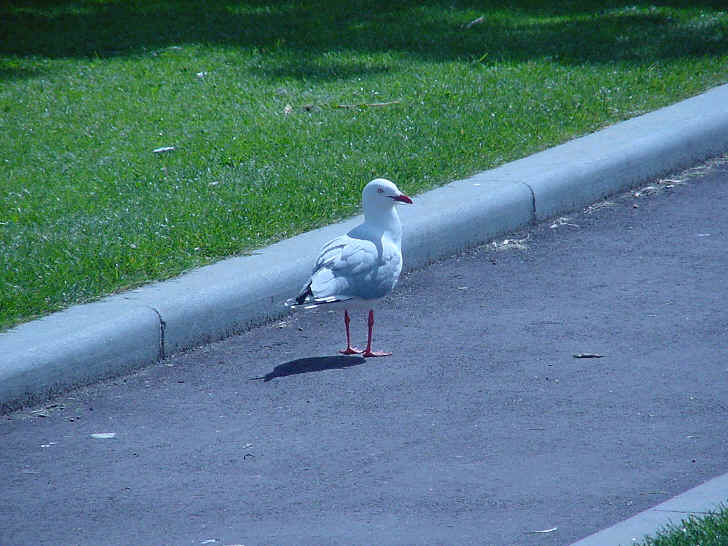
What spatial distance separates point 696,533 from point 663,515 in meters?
0.22

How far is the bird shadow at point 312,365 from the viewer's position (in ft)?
18.7

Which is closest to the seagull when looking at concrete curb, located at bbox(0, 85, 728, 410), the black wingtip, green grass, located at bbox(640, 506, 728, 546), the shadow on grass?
the black wingtip

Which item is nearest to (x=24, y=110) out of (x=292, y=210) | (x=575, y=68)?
(x=292, y=210)

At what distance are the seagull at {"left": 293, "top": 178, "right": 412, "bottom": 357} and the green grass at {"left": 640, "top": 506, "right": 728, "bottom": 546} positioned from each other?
232 cm

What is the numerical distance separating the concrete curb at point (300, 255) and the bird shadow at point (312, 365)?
0.52m

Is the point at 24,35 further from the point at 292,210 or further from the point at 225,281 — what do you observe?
the point at 225,281

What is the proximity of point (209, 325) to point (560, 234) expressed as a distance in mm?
2518

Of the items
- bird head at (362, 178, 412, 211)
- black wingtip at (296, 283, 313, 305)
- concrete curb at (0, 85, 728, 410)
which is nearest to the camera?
concrete curb at (0, 85, 728, 410)

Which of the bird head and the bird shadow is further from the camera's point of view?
the bird head

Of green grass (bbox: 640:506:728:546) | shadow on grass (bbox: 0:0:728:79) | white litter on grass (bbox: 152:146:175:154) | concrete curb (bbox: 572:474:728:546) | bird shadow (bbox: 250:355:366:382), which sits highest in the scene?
shadow on grass (bbox: 0:0:728:79)

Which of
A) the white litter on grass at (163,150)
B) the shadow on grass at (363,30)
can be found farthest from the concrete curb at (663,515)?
the shadow on grass at (363,30)

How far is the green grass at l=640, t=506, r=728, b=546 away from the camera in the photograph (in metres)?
3.62

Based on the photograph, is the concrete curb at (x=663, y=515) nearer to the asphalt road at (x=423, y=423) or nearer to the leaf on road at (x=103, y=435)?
the asphalt road at (x=423, y=423)

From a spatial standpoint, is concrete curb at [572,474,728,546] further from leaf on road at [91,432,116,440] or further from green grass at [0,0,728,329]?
green grass at [0,0,728,329]
